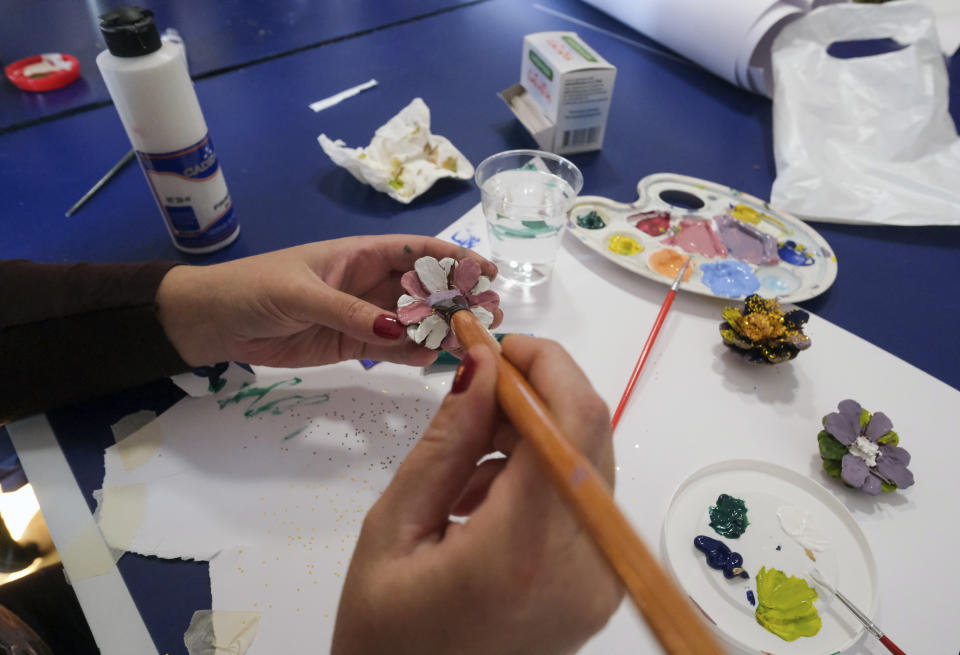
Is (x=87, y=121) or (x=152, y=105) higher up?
(x=152, y=105)

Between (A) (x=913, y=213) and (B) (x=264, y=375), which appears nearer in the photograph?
(B) (x=264, y=375)

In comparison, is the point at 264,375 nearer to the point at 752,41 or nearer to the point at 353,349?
the point at 353,349

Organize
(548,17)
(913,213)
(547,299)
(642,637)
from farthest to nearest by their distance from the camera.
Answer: (548,17)
(913,213)
(547,299)
(642,637)

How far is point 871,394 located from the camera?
0.73 meters

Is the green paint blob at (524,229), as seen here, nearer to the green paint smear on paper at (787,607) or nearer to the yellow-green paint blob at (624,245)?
the yellow-green paint blob at (624,245)

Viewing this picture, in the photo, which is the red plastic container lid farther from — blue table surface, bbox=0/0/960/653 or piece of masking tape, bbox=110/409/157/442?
piece of masking tape, bbox=110/409/157/442

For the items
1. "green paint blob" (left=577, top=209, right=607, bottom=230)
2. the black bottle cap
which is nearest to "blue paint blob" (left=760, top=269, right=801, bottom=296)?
"green paint blob" (left=577, top=209, right=607, bottom=230)

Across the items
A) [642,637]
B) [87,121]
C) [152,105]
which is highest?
[152,105]

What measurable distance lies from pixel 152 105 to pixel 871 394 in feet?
3.31

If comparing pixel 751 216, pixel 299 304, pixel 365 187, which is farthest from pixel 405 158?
pixel 751 216

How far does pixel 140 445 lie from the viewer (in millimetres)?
652

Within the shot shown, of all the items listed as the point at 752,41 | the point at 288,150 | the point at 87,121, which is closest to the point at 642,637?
the point at 288,150

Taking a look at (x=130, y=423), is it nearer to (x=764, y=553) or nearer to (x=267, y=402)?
(x=267, y=402)

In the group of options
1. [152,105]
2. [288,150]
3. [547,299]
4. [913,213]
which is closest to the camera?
[152,105]
